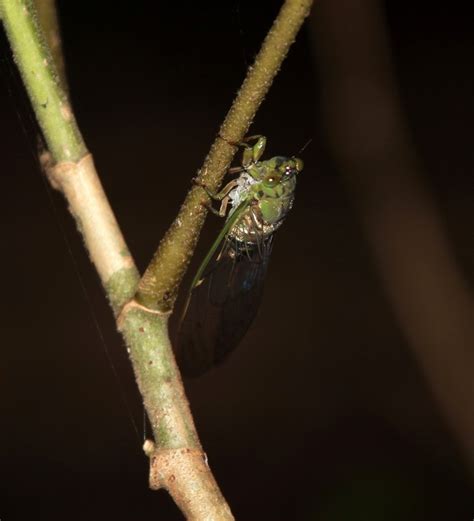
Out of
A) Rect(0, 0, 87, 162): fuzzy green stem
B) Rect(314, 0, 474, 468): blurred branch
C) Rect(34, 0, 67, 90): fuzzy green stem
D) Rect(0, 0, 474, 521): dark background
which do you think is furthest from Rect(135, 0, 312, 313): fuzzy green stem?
Rect(0, 0, 474, 521): dark background

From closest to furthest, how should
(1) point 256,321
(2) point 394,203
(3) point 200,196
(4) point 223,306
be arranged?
(3) point 200,196 → (4) point 223,306 → (2) point 394,203 → (1) point 256,321

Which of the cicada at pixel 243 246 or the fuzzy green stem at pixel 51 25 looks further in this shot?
the cicada at pixel 243 246

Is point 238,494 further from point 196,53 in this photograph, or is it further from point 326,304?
point 196,53

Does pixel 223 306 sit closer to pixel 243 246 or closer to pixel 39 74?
pixel 243 246

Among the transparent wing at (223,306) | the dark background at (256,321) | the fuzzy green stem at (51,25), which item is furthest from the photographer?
the dark background at (256,321)

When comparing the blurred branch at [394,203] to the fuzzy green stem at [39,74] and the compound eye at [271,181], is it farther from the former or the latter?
the fuzzy green stem at [39,74]

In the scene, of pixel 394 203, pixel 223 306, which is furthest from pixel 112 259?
pixel 394 203

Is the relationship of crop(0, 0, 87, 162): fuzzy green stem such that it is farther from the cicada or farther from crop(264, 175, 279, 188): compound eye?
crop(264, 175, 279, 188): compound eye

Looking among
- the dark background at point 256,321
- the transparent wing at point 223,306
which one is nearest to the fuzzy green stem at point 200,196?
the transparent wing at point 223,306
